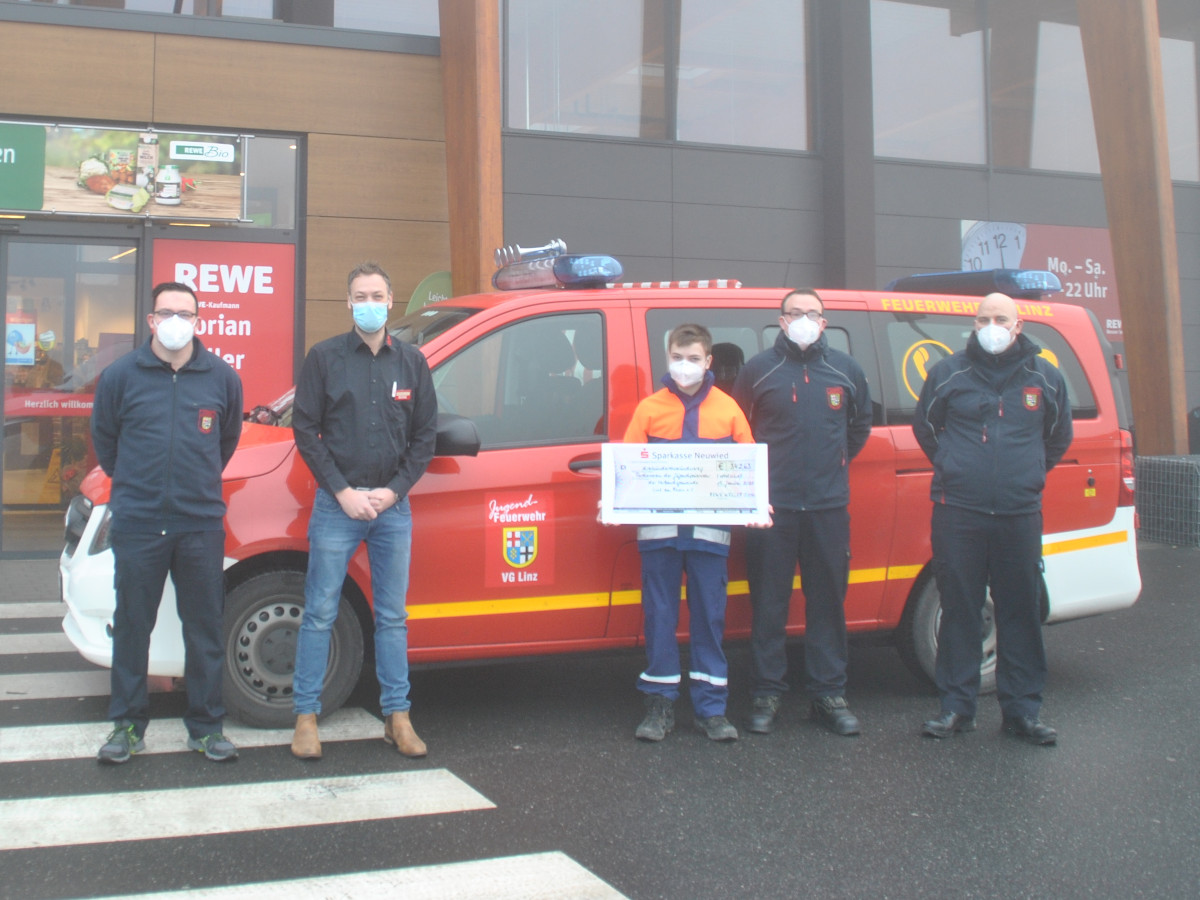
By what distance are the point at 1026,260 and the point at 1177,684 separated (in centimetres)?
906

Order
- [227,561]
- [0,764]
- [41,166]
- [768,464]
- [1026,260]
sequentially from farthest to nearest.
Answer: [1026,260], [41,166], [768,464], [227,561], [0,764]

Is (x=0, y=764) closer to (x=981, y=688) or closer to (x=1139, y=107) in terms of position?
(x=981, y=688)

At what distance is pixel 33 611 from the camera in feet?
25.9

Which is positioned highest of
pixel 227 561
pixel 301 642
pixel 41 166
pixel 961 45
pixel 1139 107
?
pixel 961 45

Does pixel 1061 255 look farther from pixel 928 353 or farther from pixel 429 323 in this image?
pixel 429 323

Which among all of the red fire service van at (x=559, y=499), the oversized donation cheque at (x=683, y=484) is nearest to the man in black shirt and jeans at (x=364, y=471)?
the red fire service van at (x=559, y=499)

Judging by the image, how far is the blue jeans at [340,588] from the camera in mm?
4594

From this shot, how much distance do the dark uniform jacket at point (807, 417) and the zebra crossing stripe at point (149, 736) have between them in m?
2.16

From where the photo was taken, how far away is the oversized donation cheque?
194 inches

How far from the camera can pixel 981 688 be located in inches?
232

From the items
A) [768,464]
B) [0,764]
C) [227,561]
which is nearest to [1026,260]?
[768,464]

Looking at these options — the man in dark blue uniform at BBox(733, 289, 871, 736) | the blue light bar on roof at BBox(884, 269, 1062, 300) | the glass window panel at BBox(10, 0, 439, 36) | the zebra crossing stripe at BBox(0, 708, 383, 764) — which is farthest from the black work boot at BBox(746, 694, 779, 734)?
the glass window panel at BBox(10, 0, 439, 36)

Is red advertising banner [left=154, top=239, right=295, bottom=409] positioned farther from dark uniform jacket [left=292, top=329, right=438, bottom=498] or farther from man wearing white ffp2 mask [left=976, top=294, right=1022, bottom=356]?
man wearing white ffp2 mask [left=976, top=294, right=1022, bottom=356]

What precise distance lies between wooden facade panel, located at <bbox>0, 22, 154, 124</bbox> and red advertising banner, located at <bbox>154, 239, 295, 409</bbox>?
4.32 ft
